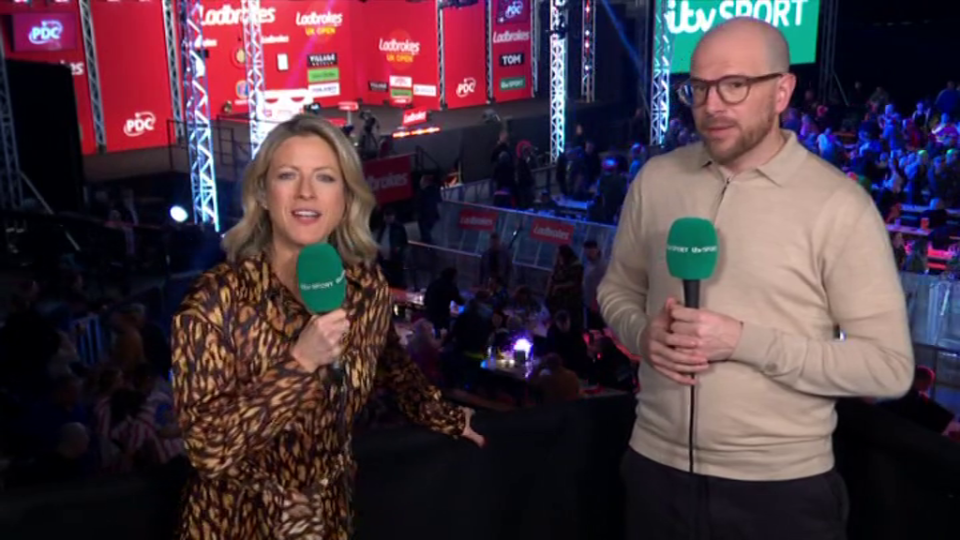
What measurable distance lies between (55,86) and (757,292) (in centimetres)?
1333

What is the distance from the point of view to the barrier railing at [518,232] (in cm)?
1210

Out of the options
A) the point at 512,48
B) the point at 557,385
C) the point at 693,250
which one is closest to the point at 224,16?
the point at 512,48

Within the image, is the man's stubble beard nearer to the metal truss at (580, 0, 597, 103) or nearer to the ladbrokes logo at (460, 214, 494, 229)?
the ladbrokes logo at (460, 214, 494, 229)

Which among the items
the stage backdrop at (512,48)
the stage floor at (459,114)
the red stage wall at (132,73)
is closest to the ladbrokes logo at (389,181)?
the stage floor at (459,114)

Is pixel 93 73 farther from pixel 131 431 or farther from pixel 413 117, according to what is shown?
pixel 131 431

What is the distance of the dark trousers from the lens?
2.00 m

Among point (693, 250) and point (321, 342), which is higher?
point (693, 250)

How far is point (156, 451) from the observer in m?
5.22

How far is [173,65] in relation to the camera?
1662 cm

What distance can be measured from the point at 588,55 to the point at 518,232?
46.0ft

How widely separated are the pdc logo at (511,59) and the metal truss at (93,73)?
11211 millimetres

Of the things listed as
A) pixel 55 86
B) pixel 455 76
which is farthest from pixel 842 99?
pixel 55 86

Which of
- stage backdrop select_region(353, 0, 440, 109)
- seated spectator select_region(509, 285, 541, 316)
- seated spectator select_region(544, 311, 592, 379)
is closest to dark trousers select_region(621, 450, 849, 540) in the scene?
seated spectator select_region(544, 311, 592, 379)

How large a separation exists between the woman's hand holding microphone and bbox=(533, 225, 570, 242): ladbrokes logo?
34.9 feet
